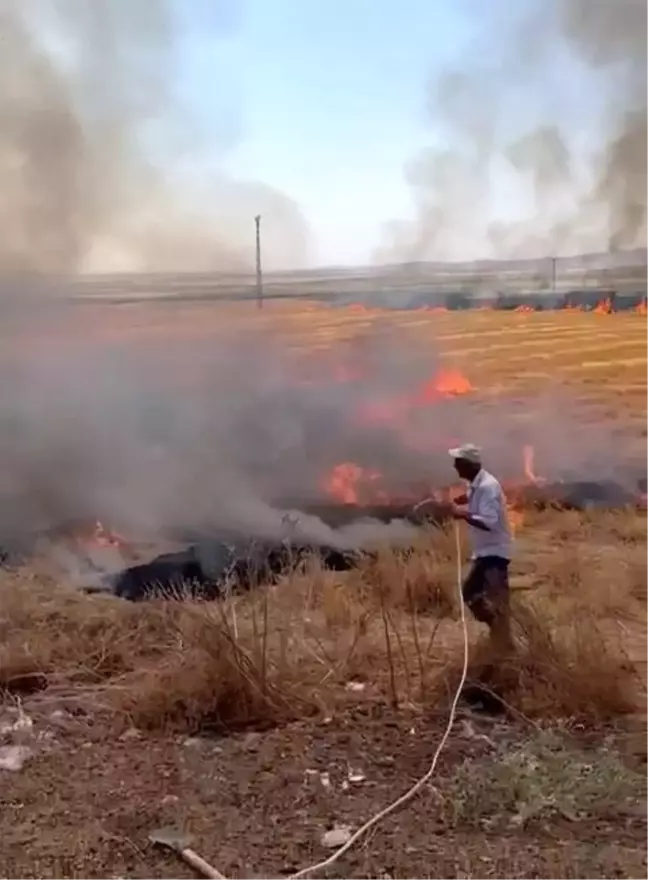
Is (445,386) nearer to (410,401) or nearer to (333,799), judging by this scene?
(410,401)

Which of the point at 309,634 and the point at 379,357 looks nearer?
the point at 309,634

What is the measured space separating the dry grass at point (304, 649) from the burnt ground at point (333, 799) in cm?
20

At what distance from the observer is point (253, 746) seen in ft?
16.7

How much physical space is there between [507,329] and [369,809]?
380 inches

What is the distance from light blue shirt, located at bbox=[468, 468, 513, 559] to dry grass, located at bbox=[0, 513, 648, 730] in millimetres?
349

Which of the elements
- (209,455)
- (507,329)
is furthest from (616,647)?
(507,329)

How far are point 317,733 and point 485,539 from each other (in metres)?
1.54

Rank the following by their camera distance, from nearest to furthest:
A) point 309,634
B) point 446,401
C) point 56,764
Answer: point 56,764 < point 309,634 < point 446,401

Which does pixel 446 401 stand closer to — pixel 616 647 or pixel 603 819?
pixel 616 647

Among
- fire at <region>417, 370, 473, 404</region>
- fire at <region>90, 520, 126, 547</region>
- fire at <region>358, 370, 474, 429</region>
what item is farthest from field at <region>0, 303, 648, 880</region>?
fire at <region>417, 370, 473, 404</region>

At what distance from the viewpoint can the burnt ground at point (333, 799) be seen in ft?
12.8

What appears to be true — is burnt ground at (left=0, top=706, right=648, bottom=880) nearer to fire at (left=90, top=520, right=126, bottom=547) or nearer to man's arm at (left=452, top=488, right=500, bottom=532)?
man's arm at (left=452, top=488, right=500, bottom=532)

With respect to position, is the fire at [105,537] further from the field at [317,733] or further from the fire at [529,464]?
the fire at [529,464]

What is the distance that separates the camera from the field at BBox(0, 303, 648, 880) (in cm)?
403
